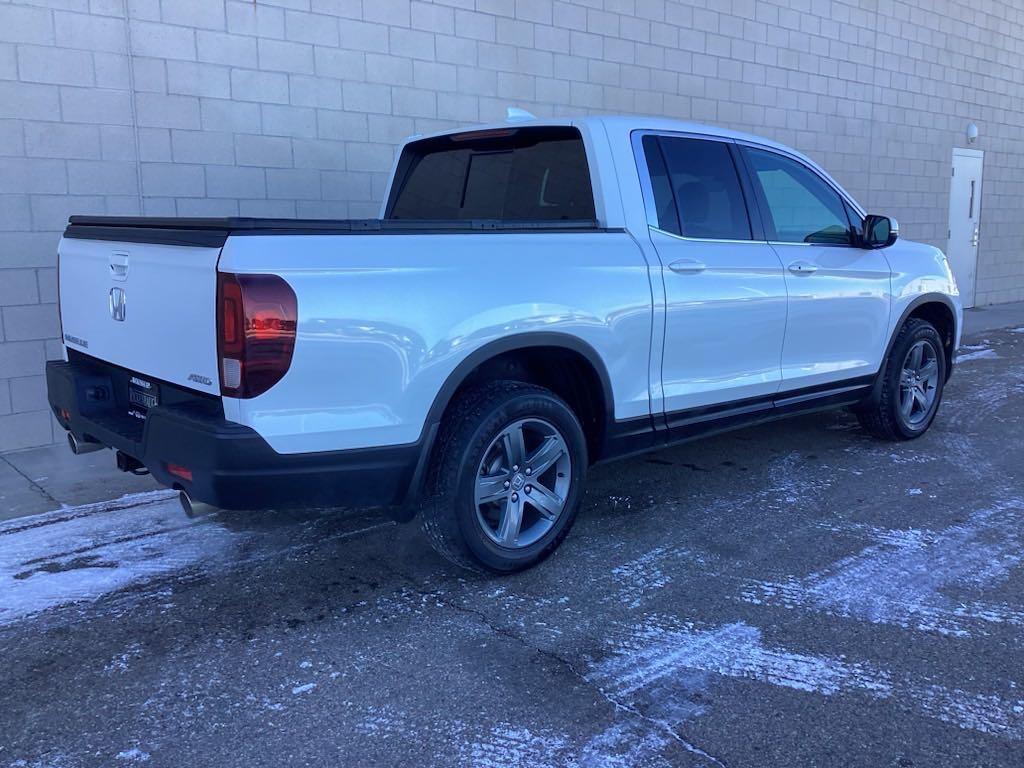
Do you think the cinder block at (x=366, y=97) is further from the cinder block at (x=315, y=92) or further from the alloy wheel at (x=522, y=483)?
the alloy wheel at (x=522, y=483)

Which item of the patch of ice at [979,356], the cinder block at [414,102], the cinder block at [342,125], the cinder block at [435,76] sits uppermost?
the cinder block at [435,76]

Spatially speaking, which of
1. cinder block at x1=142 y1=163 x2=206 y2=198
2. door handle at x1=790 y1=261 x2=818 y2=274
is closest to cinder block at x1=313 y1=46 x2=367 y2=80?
cinder block at x1=142 y1=163 x2=206 y2=198

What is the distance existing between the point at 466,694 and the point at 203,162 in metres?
4.82

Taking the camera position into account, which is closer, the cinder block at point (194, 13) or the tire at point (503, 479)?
the tire at point (503, 479)

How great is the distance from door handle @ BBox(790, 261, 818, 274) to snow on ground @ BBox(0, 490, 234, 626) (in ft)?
11.0

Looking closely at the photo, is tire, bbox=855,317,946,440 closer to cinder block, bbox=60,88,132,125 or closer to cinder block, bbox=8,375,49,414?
cinder block, bbox=60,88,132,125

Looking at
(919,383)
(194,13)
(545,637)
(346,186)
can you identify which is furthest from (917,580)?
(194,13)

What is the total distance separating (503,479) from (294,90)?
14.1 ft

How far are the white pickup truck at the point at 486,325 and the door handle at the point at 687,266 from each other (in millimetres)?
10

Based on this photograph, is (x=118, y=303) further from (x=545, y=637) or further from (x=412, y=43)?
(x=412, y=43)

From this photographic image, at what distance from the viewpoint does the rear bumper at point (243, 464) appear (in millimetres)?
3201

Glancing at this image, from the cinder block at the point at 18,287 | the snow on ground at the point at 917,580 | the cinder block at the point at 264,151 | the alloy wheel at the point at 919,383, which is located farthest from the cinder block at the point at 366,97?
the snow on ground at the point at 917,580

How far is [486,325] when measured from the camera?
146 inches

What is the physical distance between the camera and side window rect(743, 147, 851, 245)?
520 centimetres
